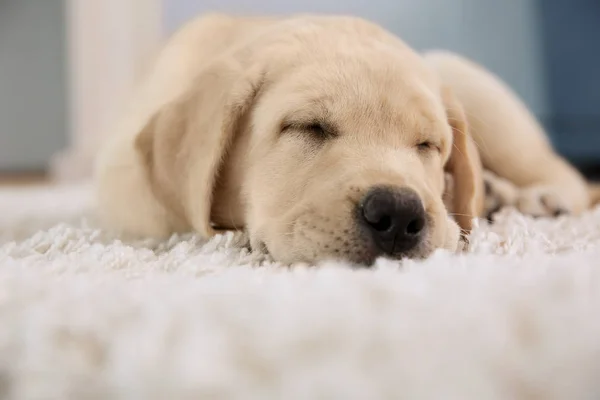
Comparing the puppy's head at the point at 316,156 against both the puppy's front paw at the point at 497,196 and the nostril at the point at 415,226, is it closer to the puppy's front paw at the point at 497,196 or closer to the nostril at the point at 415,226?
the nostril at the point at 415,226

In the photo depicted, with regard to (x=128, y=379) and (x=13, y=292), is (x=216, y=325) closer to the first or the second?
(x=128, y=379)

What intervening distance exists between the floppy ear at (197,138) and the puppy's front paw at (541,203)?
2.86ft

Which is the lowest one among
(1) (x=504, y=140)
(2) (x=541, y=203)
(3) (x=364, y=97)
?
(2) (x=541, y=203)

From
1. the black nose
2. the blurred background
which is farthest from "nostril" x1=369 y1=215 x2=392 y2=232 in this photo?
the blurred background

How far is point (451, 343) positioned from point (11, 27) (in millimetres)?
5893

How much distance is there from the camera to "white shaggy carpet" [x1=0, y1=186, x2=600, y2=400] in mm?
533

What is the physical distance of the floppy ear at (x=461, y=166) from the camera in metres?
1.45

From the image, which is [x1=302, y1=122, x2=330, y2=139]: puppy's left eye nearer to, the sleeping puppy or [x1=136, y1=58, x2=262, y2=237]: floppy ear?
the sleeping puppy

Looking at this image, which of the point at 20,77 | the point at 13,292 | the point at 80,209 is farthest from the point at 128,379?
the point at 20,77

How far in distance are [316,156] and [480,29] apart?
3.67 metres

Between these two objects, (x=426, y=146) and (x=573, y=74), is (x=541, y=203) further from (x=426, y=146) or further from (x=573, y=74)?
(x=573, y=74)

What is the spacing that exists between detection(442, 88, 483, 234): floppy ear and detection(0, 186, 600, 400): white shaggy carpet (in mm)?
749

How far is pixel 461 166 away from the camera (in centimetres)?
146

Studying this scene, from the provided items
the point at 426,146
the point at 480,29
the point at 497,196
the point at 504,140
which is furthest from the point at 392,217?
the point at 480,29
